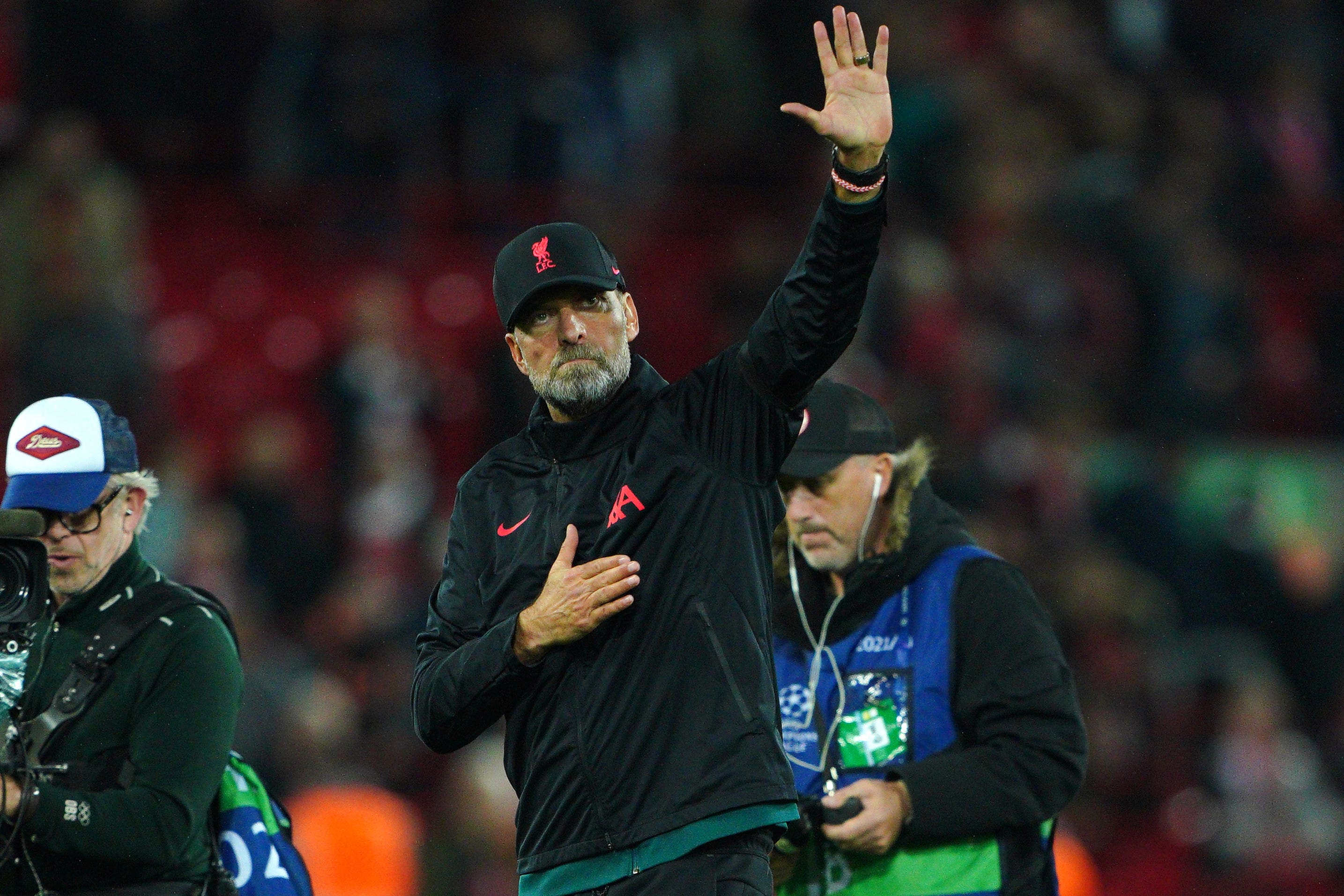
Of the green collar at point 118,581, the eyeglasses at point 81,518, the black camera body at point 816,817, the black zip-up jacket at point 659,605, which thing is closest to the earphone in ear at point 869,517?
the black camera body at point 816,817

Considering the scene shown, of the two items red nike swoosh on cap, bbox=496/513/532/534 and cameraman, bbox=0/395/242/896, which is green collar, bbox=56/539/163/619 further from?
red nike swoosh on cap, bbox=496/513/532/534

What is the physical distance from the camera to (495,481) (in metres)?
3.79

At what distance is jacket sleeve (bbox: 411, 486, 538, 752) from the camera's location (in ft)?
11.4

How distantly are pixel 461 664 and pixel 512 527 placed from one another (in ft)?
1.01

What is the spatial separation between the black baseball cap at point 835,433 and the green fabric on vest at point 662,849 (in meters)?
1.10

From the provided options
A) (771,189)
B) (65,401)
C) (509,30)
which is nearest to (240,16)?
(509,30)

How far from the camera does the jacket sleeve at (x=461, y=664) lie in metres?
3.48

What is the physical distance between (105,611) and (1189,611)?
694cm

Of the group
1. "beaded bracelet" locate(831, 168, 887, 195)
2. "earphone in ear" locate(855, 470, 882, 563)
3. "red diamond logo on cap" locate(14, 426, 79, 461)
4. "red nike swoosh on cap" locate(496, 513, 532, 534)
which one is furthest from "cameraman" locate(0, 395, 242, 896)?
"beaded bracelet" locate(831, 168, 887, 195)

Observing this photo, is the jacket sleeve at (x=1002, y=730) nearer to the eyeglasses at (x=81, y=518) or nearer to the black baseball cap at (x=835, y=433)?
the black baseball cap at (x=835, y=433)

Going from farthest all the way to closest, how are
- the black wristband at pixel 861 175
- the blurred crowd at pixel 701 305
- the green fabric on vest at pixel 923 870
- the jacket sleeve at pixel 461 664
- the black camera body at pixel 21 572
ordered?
the blurred crowd at pixel 701 305 < the green fabric on vest at pixel 923 870 < the black camera body at pixel 21 572 < the jacket sleeve at pixel 461 664 < the black wristband at pixel 861 175

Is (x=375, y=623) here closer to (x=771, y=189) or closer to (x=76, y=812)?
(x=771, y=189)

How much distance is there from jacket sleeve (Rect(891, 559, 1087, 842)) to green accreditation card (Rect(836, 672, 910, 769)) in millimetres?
117

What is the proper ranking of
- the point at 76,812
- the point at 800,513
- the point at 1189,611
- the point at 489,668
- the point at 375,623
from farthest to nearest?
the point at 1189,611 → the point at 375,623 → the point at 800,513 → the point at 76,812 → the point at 489,668
